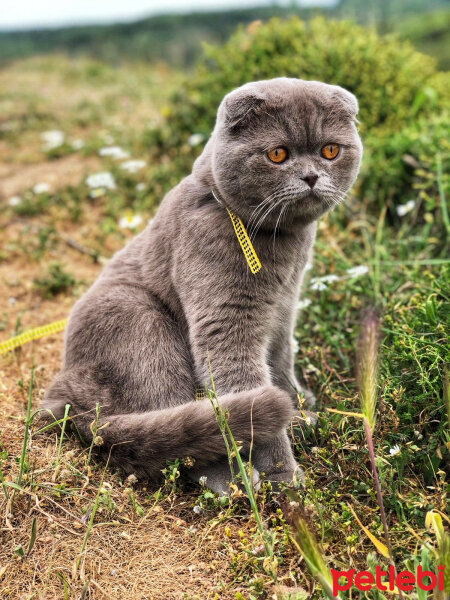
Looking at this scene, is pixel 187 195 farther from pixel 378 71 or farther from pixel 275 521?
pixel 378 71

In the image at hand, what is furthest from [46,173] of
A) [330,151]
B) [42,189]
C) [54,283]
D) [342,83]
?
[330,151]

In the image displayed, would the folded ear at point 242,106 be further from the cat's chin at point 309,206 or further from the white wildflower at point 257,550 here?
the white wildflower at point 257,550

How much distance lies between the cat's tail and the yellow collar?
398 mm

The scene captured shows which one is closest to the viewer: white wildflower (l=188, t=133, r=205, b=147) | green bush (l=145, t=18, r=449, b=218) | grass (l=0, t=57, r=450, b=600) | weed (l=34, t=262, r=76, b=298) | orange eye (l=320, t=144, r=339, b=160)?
grass (l=0, t=57, r=450, b=600)

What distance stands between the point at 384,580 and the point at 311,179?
1092 millimetres

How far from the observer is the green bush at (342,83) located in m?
3.39

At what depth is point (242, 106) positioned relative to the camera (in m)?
1.71

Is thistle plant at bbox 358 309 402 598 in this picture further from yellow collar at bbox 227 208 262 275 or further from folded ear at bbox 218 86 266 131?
folded ear at bbox 218 86 266 131

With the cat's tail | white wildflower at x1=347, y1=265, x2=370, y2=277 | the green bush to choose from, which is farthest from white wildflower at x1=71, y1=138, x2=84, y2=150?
the cat's tail

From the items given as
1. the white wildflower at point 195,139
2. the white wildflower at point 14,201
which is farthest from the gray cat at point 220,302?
the white wildflower at point 14,201

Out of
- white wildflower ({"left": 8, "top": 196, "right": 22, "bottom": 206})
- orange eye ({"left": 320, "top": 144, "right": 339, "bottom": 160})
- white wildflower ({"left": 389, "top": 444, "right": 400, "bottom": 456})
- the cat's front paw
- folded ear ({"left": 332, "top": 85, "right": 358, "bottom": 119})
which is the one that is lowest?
white wildflower ({"left": 8, "top": 196, "right": 22, "bottom": 206})

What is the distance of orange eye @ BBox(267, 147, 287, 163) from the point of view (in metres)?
1.70

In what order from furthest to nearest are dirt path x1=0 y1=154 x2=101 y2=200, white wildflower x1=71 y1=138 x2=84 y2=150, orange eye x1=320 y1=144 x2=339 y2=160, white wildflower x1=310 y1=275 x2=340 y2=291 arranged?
white wildflower x1=71 y1=138 x2=84 y2=150 → dirt path x1=0 y1=154 x2=101 y2=200 → white wildflower x1=310 y1=275 x2=340 y2=291 → orange eye x1=320 y1=144 x2=339 y2=160

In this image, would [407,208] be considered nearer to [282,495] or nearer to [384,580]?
[282,495]
